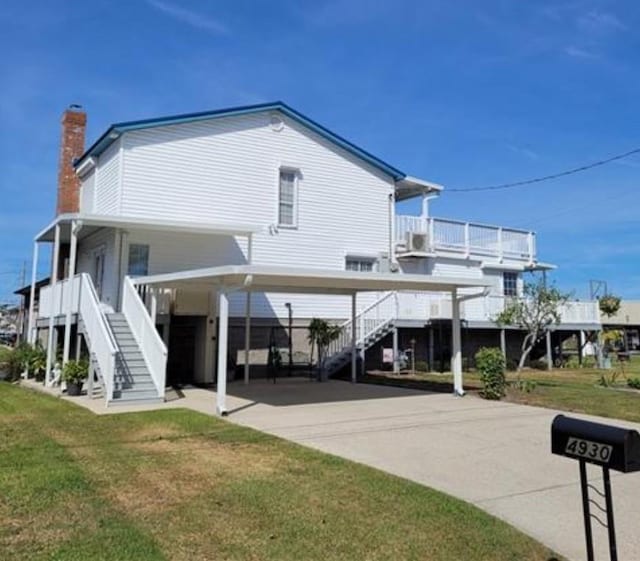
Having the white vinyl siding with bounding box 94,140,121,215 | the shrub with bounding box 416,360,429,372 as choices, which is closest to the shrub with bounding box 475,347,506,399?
the shrub with bounding box 416,360,429,372

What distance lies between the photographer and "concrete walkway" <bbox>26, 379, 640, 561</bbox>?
205 inches

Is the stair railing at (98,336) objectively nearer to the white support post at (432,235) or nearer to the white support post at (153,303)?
the white support post at (153,303)

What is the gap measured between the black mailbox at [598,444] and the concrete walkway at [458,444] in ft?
5.14

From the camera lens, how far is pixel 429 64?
18500 mm

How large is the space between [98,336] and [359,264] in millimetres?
10546

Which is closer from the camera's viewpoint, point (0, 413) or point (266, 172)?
point (0, 413)

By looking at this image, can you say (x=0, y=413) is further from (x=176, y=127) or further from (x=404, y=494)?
(x=176, y=127)

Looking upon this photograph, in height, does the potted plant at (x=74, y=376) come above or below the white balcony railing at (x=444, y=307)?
below

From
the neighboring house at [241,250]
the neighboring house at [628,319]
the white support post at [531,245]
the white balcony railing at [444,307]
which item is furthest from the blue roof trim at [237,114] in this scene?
the neighboring house at [628,319]

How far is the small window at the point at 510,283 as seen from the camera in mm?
25547

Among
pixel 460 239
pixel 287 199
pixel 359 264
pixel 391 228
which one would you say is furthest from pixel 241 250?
pixel 460 239

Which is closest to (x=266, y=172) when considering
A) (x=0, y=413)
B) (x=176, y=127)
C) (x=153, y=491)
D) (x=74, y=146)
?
(x=176, y=127)

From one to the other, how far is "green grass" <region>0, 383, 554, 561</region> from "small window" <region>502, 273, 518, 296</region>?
64.0 feet

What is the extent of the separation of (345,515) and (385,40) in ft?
48.9
